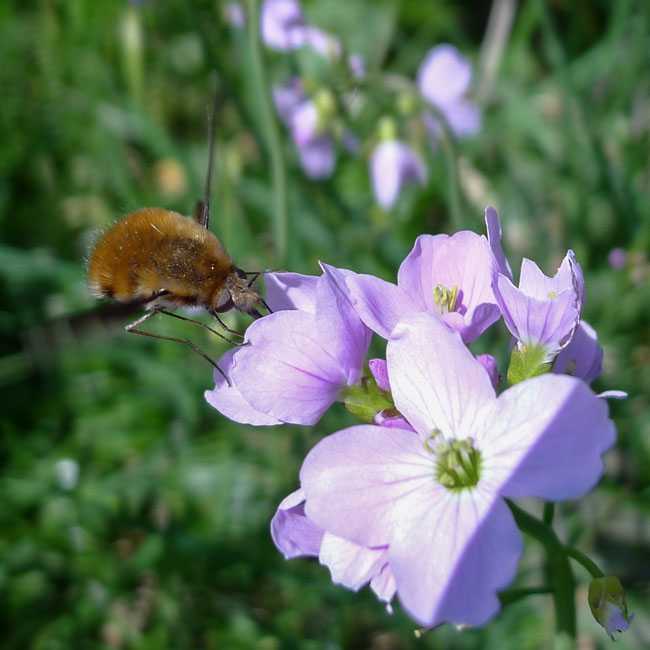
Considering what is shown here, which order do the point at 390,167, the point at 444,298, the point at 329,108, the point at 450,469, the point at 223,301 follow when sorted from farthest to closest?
the point at 390,167 < the point at 329,108 < the point at 223,301 < the point at 444,298 < the point at 450,469

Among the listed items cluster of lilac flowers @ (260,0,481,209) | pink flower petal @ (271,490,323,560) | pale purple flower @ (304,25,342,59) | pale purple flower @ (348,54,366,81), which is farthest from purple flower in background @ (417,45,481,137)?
pink flower petal @ (271,490,323,560)

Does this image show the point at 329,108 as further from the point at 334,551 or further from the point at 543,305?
the point at 334,551

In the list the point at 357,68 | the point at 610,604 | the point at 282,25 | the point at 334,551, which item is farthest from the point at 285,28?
the point at 610,604

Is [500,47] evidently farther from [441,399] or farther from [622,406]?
[441,399]

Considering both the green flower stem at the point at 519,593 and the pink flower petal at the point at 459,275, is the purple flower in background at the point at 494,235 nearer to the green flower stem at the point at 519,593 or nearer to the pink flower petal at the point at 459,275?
the pink flower petal at the point at 459,275

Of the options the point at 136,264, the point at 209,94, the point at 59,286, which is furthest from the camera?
the point at 209,94

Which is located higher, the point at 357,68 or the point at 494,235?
the point at 494,235

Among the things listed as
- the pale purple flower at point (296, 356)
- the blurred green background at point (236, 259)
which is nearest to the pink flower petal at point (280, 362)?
the pale purple flower at point (296, 356)

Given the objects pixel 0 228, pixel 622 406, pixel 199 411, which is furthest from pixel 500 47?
pixel 0 228
